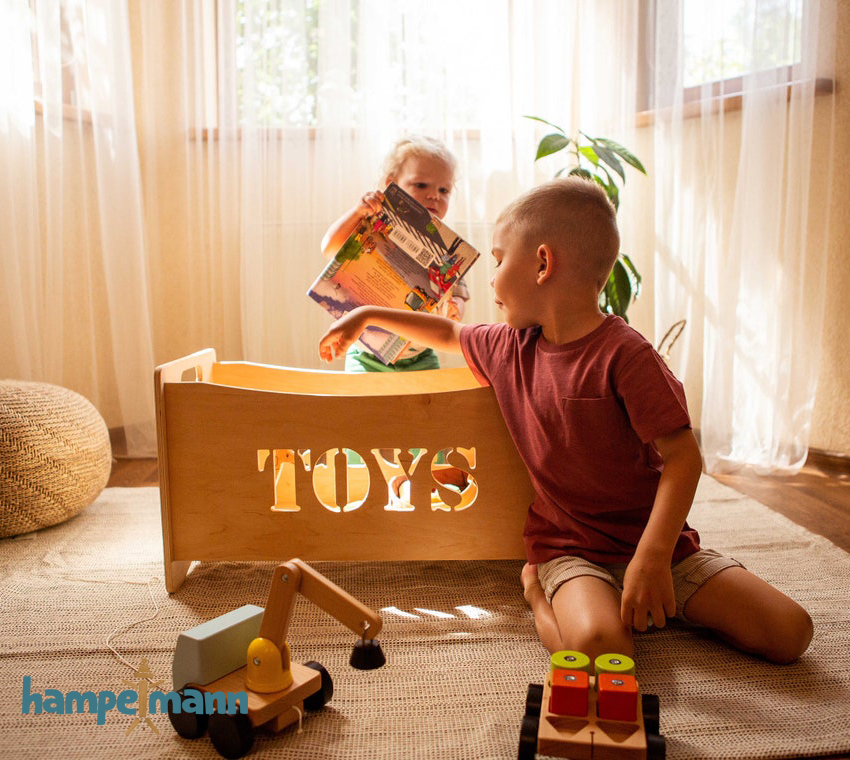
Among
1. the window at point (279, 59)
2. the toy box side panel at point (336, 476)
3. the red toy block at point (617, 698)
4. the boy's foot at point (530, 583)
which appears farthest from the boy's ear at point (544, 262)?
the window at point (279, 59)

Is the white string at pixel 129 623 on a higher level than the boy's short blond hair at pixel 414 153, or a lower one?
lower

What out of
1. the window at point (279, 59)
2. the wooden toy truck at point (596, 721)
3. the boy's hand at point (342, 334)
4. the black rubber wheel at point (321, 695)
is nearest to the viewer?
the wooden toy truck at point (596, 721)

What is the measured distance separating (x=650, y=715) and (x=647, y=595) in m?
0.16

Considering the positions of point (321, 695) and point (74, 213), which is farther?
point (74, 213)

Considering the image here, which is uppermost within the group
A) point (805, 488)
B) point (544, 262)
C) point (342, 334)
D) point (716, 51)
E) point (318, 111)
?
point (716, 51)

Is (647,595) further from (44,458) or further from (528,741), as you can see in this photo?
(44,458)

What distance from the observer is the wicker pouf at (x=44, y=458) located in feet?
4.63

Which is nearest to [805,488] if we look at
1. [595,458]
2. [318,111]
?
[595,458]

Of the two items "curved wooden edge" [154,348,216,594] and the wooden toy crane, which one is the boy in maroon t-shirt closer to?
the wooden toy crane

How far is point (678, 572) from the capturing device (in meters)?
1.01

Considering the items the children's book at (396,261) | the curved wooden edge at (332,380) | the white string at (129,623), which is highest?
the children's book at (396,261)

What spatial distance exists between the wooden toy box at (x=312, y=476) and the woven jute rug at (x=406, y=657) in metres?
0.07

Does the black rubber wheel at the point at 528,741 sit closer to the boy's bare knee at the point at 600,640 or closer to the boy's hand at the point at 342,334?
the boy's bare knee at the point at 600,640

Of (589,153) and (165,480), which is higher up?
(589,153)
